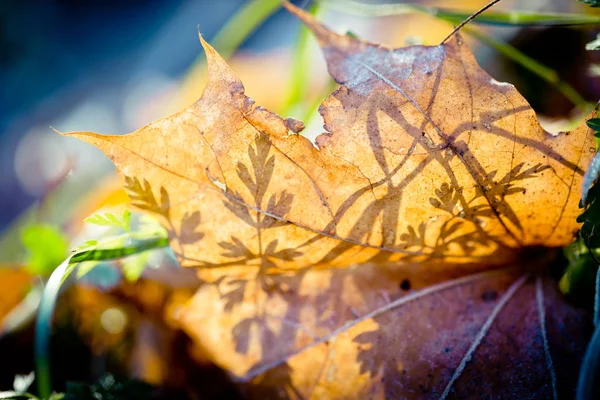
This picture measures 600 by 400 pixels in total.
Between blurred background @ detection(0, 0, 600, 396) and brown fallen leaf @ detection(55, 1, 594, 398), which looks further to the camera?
blurred background @ detection(0, 0, 600, 396)

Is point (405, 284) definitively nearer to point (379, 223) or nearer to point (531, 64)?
point (379, 223)

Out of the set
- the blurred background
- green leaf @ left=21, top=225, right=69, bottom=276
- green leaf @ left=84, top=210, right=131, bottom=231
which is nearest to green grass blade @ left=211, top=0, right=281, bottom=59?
the blurred background

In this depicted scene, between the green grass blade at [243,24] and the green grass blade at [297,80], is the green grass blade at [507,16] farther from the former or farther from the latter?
the green grass blade at [243,24]

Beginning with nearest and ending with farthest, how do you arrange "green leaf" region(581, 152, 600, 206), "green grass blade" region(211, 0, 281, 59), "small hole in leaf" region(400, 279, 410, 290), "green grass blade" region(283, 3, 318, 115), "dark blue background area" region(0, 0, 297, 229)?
"green leaf" region(581, 152, 600, 206) → "small hole in leaf" region(400, 279, 410, 290) → "green grass blade" region(283, 3, 318, 115) → "green grass blade" region(211, 0, 281, 59) → "dark blue background area" region(0, 0, 297, 229)

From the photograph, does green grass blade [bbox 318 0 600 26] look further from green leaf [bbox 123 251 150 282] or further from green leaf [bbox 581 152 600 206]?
green leaf [bbox 123 251 150 282]

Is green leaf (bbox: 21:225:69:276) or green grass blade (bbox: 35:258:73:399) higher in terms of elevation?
green leaf (bbox: 21:225:69:276)

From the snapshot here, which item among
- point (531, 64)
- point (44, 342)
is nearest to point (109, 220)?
point (44, 342)

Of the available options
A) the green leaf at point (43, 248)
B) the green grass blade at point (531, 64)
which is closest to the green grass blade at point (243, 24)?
the green grass blade at point (531, 64)
